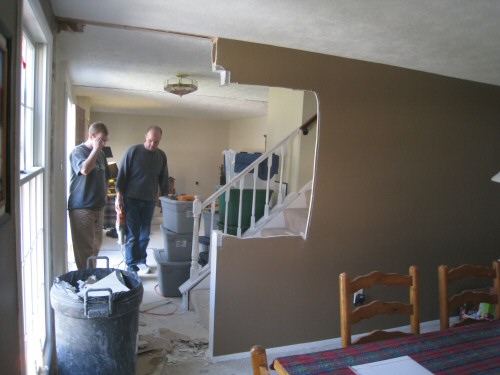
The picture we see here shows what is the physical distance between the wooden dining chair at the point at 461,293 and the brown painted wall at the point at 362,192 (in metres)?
1.01

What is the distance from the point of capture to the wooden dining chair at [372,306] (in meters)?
1.63

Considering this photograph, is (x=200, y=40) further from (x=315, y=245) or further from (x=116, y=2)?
(x=315, y=245)

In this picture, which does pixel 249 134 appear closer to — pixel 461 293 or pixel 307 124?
pixel 307 124

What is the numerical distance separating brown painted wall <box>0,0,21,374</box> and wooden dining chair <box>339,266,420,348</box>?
47.3 inches

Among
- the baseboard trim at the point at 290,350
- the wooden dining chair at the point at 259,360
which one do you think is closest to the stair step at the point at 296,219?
the baseboard trim at the point at 290,350

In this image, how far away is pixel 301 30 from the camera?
6.82 ft

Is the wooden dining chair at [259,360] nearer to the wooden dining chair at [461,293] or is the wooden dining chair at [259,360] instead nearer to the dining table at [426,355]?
the dining table at [426,355]

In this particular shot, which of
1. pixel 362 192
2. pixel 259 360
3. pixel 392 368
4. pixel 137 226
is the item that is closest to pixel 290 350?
pixel 362 192

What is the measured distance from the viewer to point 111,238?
5.71 metres

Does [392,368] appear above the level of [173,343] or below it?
above

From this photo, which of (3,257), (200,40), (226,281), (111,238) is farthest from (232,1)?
(111,238)

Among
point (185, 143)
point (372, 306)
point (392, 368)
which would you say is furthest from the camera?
point (185, 143)

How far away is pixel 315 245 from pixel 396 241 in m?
0.73

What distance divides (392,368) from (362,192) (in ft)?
5.53
